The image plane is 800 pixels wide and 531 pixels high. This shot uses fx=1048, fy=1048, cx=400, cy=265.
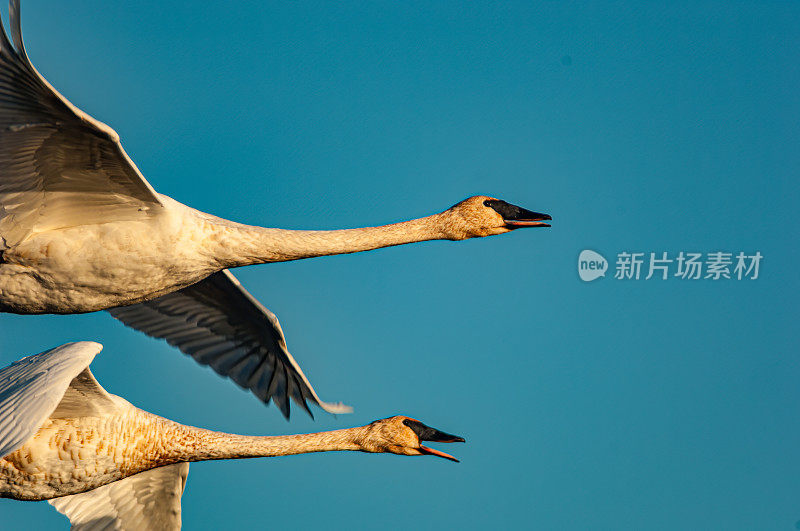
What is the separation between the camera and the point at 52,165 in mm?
10406

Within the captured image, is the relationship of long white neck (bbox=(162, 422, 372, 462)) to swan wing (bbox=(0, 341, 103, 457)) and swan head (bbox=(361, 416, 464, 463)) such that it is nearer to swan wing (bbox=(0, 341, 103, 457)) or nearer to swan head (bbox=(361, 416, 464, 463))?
swan head (bbox=(361, 416, 464, 463))

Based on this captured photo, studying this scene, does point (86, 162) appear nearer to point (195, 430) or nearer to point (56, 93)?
point (56, 93)

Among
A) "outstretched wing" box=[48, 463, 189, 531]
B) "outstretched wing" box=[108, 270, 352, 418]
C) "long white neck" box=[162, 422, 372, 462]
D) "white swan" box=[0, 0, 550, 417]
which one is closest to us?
"white swan" box=[0, 0, 550, 417]

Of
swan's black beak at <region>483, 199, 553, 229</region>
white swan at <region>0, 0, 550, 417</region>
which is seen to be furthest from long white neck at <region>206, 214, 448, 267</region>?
swan's black beak at <region>483, 199, 553, 229</region>

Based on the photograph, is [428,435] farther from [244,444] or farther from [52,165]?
[52,165]

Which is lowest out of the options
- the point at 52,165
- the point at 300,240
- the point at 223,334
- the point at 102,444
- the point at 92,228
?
the point at 102,444

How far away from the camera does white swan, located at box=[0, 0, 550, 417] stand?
977 centimetres

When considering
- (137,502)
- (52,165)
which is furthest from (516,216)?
(137,502)

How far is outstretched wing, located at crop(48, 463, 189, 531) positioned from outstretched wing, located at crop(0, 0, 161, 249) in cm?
409

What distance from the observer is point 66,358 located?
1056cm

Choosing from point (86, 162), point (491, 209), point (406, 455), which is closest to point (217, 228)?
point (86, 162)

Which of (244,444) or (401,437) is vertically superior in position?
(401,437)

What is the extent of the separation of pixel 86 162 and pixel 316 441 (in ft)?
17.1

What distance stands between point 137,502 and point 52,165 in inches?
205
